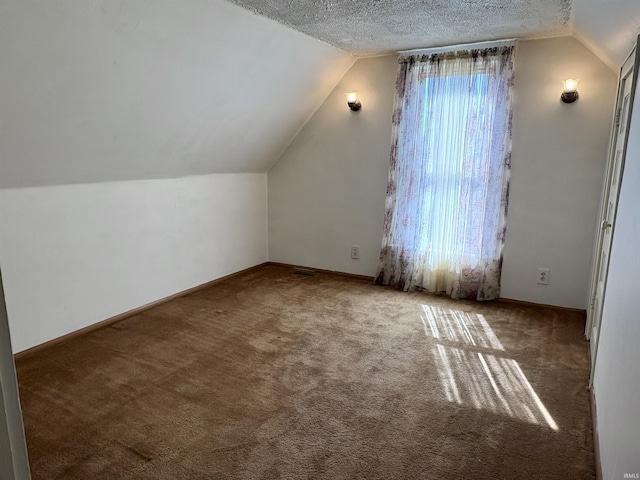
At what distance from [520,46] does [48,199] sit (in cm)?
378

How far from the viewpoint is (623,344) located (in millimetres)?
1603

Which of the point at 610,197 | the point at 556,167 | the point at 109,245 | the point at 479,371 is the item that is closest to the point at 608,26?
the point at 610,197

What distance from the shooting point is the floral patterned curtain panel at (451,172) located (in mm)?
3656

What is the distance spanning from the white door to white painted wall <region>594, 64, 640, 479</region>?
0.22m

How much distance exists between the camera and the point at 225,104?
340 centimetres

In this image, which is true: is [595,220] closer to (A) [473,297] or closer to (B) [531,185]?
(B) [531,185]

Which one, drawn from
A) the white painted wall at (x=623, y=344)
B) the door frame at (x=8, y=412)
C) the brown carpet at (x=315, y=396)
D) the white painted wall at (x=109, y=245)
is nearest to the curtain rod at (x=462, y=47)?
the white painted wall at (x=623, y=344)

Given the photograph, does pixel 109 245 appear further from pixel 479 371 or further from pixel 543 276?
pixel 543 276

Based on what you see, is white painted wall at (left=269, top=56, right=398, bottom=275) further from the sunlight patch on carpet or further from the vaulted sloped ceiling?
the sunlight patch on carpet

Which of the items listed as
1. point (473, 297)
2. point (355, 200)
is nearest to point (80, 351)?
point (355, 200)

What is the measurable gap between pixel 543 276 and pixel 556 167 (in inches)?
36.9

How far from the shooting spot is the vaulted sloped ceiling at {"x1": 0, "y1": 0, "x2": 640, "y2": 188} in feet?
6.85

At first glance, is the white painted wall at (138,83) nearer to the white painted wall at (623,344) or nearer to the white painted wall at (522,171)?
the white painted wall at (522,171)

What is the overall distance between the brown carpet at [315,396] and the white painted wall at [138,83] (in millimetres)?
1308
